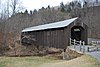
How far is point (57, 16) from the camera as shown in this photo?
53031 mm

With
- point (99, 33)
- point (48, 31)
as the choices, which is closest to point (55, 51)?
point (48, 31)

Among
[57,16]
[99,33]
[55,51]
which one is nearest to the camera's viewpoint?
[55,51]

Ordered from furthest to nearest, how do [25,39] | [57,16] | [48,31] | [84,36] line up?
[57,16] < [25,39] < [48,31] < [84,36]

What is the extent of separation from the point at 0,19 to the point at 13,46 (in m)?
7.82

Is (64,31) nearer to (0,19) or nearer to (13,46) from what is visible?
(13,46)

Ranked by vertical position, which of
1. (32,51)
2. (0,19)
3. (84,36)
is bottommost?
(32,51)

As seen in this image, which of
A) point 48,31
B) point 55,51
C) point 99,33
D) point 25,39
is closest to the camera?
point 55,51

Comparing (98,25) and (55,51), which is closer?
(55,51)

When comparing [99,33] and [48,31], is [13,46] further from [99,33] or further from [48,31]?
[99,33]

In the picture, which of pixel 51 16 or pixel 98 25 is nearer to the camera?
pixel 98 25

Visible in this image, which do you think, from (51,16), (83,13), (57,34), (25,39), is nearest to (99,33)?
(83,13)

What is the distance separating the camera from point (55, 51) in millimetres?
22203

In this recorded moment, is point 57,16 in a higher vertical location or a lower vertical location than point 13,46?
higher

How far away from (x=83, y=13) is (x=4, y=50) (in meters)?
35.4
